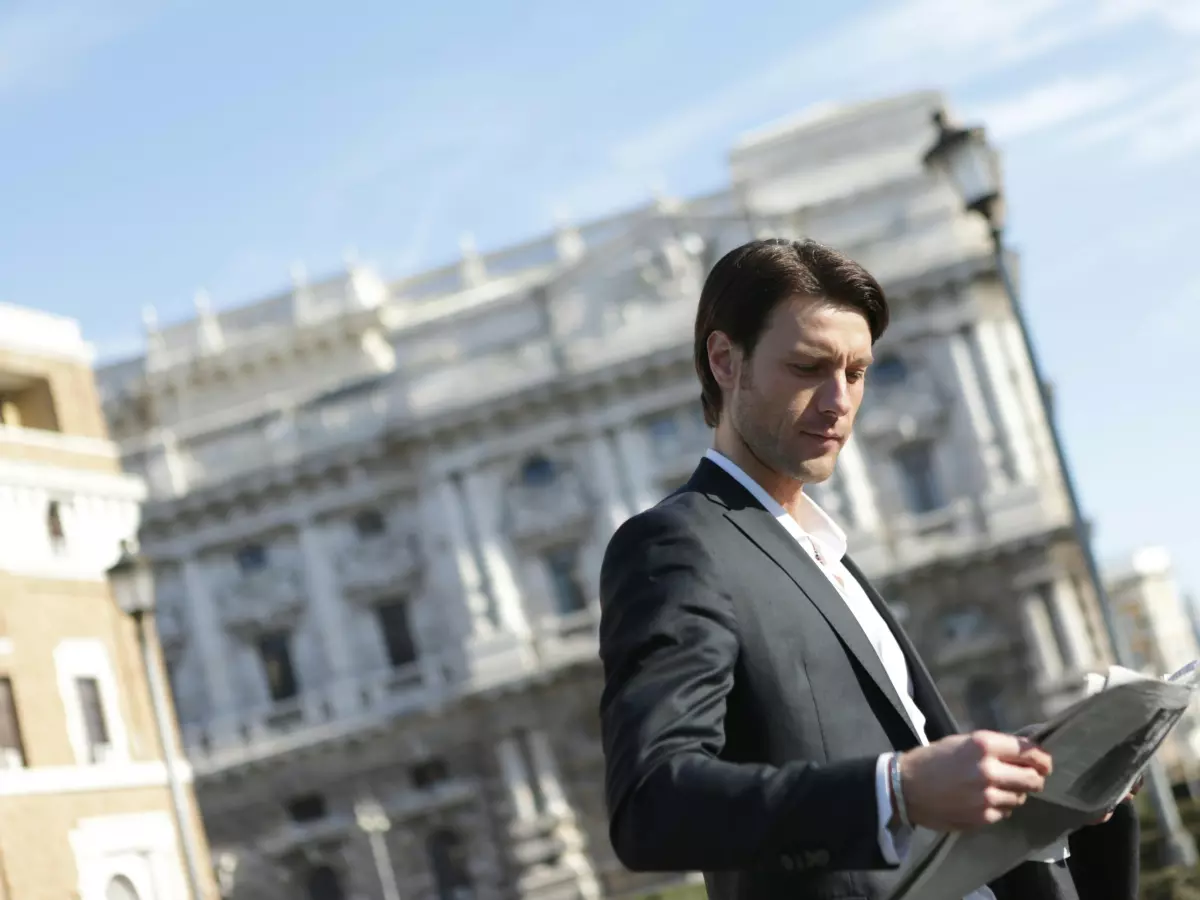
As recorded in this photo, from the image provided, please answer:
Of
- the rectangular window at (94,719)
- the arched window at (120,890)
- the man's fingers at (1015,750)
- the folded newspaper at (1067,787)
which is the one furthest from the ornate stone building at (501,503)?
the man's fingers at (1015,750)

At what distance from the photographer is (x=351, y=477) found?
42531 mm

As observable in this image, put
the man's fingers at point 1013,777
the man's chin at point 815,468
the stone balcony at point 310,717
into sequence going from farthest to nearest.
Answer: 1. the stone balcony at point 310,717
2. the man's chin at point 815,468
3. the man's fingers at point 1013,777

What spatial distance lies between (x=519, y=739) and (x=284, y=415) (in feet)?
30.1

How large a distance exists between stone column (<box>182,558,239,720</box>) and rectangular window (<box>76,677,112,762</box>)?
18.8m

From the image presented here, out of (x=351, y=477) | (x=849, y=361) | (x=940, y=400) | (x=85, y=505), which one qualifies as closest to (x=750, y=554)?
(x=849, y=361)

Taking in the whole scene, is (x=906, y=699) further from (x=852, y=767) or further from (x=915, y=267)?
(x=915, y=267)

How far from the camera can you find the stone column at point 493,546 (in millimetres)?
40656

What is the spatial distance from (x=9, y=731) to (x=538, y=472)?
20.9m

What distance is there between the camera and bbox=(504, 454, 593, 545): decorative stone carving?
135 ft

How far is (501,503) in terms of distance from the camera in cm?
4147

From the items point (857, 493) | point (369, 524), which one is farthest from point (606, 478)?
point (369, 524)

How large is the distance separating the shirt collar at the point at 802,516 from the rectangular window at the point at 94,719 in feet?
70.4

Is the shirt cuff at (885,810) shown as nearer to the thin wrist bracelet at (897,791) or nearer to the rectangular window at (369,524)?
the thin wrist bracelet at (897,791)

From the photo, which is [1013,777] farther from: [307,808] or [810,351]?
[307,808]
